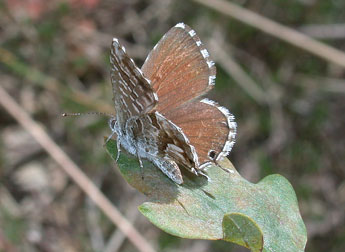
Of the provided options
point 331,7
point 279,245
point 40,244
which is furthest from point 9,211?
point 331,7

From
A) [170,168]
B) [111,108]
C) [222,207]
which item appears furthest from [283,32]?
[222,207]

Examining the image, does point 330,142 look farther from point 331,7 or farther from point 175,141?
point 175,141

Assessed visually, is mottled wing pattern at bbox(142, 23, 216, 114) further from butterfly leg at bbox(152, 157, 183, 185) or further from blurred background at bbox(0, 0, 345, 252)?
blurred background at bbox(0, 0, 345, 252)

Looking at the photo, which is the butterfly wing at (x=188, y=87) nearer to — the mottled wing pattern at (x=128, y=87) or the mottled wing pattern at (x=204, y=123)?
the mottled wing pattern at (x=204, y=123)

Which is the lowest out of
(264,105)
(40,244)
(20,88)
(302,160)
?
(40,244)

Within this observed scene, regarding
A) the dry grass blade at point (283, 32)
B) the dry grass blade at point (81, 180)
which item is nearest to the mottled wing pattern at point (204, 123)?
the dry grass blade at point (81, 180)

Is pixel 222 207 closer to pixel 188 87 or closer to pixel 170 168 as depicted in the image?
pixel 170 168
